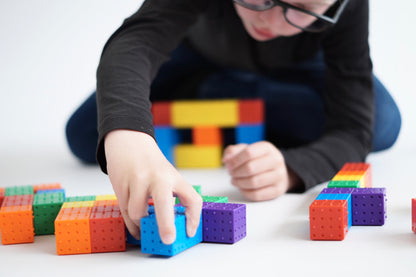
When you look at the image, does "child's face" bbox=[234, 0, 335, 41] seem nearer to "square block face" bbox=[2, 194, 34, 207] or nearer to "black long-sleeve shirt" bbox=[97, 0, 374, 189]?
"black long-sleeve shirt" bbox=[97, 0, 374, 189]

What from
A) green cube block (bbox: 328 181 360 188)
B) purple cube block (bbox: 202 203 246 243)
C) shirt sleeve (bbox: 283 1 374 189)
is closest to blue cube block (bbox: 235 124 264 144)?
shirt sleeve (bbox: 283 1 374 189)

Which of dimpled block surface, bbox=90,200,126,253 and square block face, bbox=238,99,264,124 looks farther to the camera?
square block face, bbox=238,99,264,124

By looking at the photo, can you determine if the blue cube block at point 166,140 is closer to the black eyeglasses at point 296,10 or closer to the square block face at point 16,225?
the black eyeglasses at point 296,10

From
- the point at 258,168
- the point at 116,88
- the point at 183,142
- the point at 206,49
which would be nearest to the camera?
the point at 116,88

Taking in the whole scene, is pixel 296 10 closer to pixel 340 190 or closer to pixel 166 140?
pixel 340 190

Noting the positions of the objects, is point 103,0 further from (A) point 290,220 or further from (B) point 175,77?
(A) point 290,220

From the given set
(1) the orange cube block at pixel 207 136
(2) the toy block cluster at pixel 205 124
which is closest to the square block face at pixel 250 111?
(2) the toy block cluster at pixel 205 124

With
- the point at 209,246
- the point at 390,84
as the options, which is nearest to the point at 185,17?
the point at 209,246

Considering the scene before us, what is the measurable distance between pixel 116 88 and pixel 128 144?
0.23m

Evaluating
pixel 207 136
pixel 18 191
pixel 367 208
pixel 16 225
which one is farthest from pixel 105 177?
pixel 367 208

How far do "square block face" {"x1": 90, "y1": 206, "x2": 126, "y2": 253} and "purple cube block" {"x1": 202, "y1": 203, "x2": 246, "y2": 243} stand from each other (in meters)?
0.16

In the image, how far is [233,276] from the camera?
1029 mm

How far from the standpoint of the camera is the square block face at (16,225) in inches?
50.2

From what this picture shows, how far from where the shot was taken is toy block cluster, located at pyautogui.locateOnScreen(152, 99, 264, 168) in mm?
2367
